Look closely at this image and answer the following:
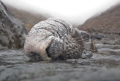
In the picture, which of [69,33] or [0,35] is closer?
[69,33]

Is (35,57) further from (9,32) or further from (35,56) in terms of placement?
(9,32)

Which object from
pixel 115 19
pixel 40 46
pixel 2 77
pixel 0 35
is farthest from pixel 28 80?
pixel 115 19

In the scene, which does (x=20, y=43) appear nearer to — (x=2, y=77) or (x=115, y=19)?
(x=2, y=77)

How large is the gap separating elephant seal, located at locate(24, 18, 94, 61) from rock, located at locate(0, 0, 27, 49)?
414cm

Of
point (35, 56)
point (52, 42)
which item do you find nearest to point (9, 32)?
point (35, 56)

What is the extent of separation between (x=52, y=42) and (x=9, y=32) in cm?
514

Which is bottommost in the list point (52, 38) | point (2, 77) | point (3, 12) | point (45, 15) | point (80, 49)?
point (2, 77)

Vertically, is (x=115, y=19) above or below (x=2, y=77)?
above

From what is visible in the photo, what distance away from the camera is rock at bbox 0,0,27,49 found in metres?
7.62

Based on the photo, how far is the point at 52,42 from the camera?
132 inches

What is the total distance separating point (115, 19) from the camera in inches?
2013

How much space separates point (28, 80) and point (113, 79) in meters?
0.86

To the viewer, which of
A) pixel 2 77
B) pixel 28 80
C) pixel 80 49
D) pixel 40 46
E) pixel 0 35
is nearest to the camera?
pixel 28 80

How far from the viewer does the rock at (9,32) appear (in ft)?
25.0
